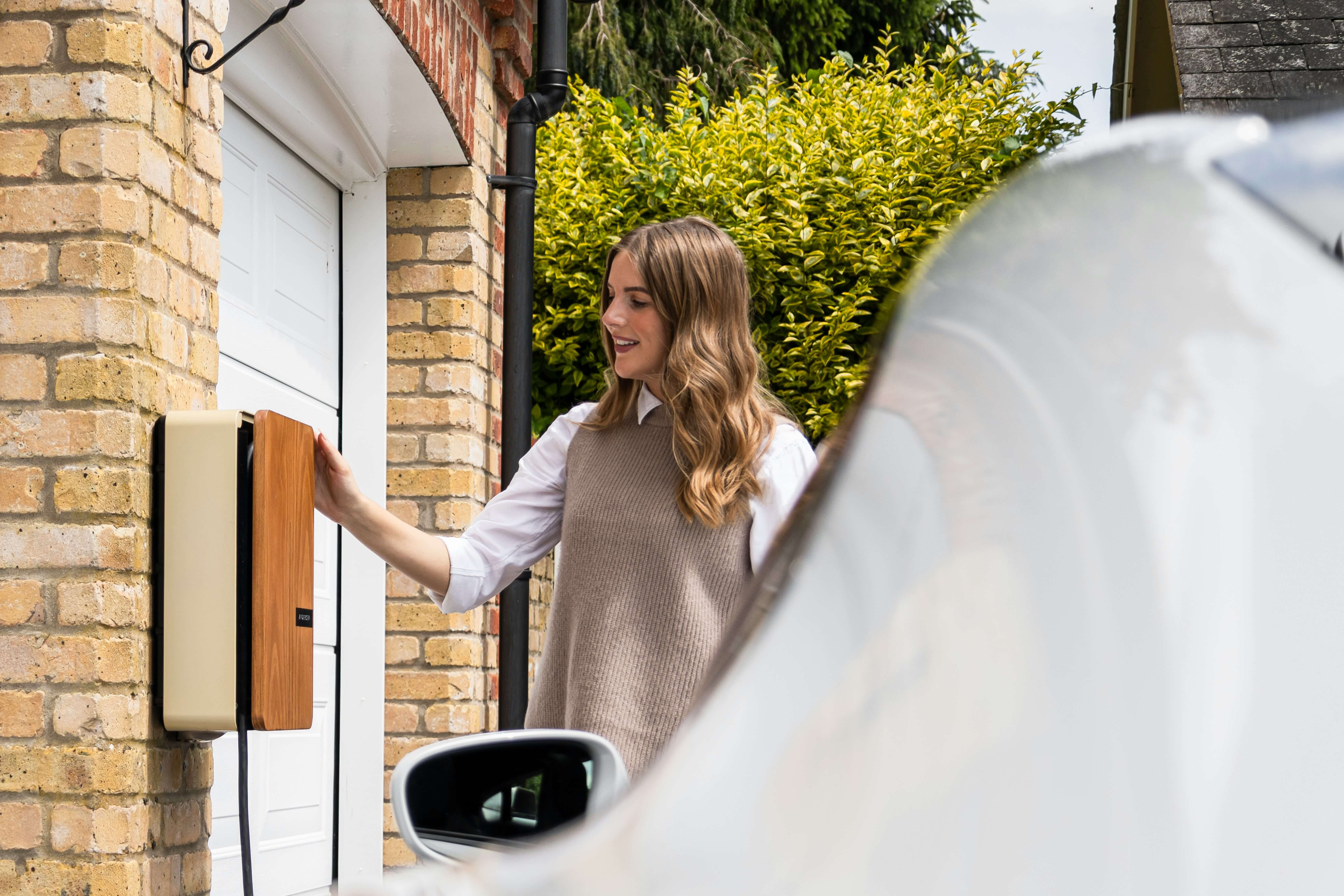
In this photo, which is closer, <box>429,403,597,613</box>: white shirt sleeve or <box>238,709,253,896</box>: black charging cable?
<box>429,403,597,613</box>: white shirt sleeve

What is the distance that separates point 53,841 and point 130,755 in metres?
0.19

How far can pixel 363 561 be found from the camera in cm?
404

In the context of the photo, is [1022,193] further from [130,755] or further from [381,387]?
[381,387]

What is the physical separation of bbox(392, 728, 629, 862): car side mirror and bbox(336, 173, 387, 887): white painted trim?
2.90 meters

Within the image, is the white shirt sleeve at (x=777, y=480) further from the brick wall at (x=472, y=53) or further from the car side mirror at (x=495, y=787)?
the brick wall at (x=472, y=53)

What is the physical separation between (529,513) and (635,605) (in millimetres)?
330

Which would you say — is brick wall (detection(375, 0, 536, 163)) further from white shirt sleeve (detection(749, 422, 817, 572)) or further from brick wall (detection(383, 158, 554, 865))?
white shirt sleeve (detection(749, 422, 817, 572))

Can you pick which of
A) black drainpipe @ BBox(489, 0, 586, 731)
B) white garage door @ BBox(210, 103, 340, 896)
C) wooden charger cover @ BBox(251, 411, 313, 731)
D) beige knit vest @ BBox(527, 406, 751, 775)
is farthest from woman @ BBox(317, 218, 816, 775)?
black drainpipe @ BBox(489, 0, 586, 731)

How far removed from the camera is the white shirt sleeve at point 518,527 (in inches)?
84.2

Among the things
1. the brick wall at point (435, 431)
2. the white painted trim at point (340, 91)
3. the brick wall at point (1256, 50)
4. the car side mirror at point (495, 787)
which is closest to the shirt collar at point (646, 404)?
the car side mirror at point (495, 787)

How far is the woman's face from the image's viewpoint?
6.96 ft

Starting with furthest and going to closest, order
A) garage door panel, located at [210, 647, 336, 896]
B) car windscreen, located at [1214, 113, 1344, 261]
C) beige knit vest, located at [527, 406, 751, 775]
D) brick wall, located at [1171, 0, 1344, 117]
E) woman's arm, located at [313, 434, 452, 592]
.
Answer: brick wall, located at [1171, 0, 1344, 117]
garage door panel, located at [210, 647, 336, 896]
woman's arm, located at [313, 434, 452, 592]
beige knit vest, located at [527, 406, 751, 775]
car windscreen, located at [1214, 113, 1344, 261]

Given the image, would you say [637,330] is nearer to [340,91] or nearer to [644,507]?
[644,507]

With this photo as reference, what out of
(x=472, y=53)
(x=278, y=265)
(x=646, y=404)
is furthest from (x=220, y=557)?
(x=472, y=53)
